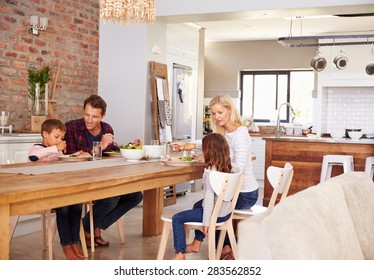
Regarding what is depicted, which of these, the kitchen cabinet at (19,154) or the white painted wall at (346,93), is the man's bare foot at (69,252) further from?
the white painted wall at (346,93)

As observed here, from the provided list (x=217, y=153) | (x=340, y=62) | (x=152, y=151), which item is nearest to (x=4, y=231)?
(x=217, y=153)

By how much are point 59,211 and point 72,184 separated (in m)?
1.24

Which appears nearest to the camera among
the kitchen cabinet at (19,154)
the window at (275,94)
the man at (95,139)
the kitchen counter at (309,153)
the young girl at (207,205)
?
the young girl at (207,205)

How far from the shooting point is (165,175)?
151 inches

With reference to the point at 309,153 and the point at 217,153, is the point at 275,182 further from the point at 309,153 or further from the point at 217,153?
the point at 309,153

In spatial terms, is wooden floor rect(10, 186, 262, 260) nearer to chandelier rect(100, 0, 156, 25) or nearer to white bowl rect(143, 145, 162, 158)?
white bowl rect(143, 145, 162, 158)

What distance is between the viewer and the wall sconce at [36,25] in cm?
632

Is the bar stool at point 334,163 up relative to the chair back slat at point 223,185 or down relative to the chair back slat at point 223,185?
down

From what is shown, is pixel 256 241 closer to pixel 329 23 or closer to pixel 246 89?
pixel 329 23

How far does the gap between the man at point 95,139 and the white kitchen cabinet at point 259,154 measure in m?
5.52

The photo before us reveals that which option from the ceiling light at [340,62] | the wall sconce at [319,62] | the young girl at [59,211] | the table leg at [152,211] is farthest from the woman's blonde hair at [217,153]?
the ceiling light at [340,62]

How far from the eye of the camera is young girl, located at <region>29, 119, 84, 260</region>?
4.10 metres
